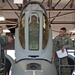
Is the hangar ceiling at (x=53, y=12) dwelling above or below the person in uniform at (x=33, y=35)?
above

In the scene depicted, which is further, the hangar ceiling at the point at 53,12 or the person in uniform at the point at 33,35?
the hangar ceiling at the point at 53,12

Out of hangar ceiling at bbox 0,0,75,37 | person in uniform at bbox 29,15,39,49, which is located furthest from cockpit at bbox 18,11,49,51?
hangar ceiling at bbox 0,0,75,37

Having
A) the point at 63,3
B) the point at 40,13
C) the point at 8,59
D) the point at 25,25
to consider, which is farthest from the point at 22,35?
the point at 63,3

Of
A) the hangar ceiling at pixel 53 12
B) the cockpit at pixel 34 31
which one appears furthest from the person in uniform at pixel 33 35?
the hangar ceiling at pixel 53 12

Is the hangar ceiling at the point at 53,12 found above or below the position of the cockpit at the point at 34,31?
above

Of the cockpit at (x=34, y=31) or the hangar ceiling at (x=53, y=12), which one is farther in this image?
the hangar ceiling at (x=53, y=12)

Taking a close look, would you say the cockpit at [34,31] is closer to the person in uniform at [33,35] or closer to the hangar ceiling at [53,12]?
the person in uniform at [33,35]

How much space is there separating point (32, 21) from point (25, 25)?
14 centimetres

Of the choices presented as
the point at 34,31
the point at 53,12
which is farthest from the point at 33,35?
the point at 53,12

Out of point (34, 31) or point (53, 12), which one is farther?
point (53, 12)

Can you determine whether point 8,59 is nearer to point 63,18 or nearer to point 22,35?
point 22,35

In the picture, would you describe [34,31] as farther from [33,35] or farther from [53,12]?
[53,12]

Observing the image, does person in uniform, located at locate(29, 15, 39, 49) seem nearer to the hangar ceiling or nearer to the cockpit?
the cockpit

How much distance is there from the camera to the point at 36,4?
511 centimetres
